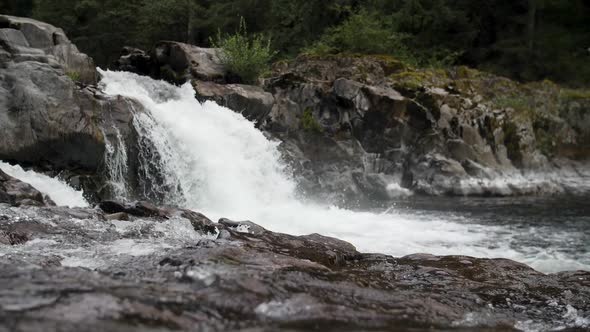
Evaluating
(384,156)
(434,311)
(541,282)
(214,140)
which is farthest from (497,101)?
(434,311)

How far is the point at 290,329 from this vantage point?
361 centimetres

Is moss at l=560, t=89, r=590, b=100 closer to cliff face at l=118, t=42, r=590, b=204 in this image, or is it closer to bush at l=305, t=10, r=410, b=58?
cliff face at l=118, t=42, r=590, b=204

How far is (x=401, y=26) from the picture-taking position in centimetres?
2747

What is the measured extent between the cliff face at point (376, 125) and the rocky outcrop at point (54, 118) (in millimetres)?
4525

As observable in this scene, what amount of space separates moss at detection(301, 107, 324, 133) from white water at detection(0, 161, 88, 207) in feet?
29.2

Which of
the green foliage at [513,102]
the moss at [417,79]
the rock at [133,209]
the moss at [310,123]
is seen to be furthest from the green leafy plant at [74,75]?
the green foliage at [513,102]

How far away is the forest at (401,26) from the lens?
26.7m

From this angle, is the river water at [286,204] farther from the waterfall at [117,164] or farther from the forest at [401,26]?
the forest at [401,26]

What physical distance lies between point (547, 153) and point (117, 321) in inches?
873

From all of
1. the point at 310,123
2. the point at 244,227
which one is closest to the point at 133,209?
the point at 244,227

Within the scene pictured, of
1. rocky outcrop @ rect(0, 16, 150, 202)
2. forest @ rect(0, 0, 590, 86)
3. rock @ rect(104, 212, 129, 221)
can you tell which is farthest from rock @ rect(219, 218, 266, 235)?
forest @ rect(0, 0, 590, 86)

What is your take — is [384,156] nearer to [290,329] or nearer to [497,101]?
[497,101]

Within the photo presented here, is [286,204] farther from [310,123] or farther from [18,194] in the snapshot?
[18,194]

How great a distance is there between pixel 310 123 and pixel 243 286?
1417cm
